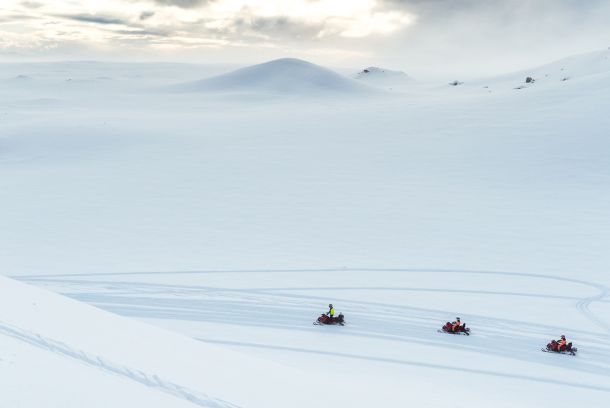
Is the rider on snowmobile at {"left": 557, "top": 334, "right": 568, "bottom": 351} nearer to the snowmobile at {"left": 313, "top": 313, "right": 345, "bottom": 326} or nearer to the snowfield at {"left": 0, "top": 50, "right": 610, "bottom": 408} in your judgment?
the snowfield at {"left": 0, "top": 50, "right": 610, "bottom": 408}

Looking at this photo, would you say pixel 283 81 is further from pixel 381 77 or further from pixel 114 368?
pixel 114 368

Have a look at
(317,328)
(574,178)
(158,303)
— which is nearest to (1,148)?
(158,303)

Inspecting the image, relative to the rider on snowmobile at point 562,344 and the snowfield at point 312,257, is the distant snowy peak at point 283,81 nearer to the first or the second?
the snowfield at point 312,257

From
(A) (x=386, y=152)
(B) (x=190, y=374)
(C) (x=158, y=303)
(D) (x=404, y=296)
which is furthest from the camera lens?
(A) (x=386, y=152)

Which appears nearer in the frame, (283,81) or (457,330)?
(457,330)

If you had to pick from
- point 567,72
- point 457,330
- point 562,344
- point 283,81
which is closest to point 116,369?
point 457,330

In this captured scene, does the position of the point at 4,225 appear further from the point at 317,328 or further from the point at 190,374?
the point at 190,374

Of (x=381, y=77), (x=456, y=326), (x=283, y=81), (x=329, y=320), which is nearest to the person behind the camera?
(x=456, y=326)
